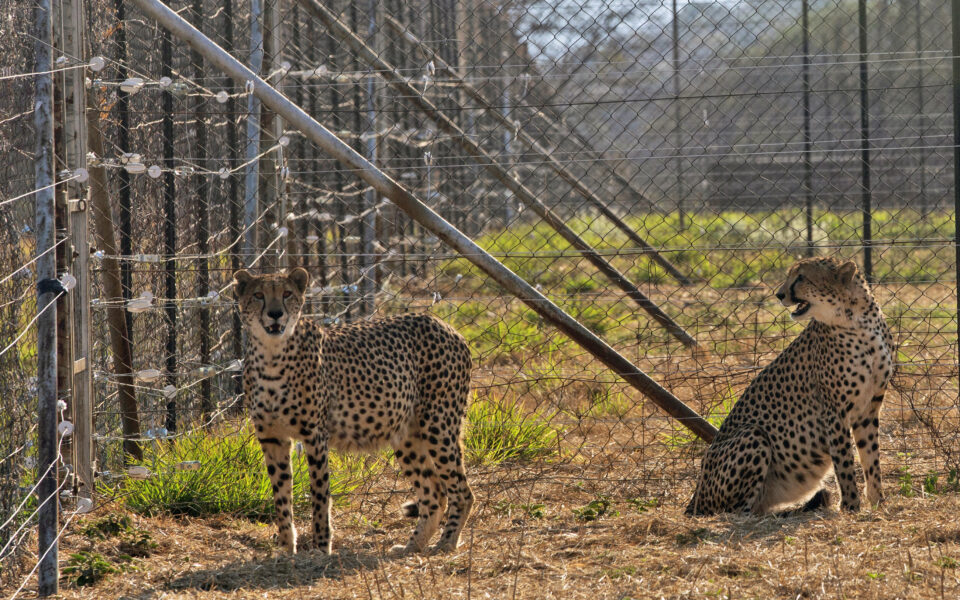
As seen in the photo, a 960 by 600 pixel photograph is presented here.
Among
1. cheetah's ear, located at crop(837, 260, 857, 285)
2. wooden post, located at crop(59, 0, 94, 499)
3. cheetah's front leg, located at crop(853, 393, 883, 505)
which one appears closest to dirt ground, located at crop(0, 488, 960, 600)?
cheetah's front leg, located at crop(853, 393, 883, 505)

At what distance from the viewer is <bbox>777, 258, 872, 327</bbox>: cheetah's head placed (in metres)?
4.42

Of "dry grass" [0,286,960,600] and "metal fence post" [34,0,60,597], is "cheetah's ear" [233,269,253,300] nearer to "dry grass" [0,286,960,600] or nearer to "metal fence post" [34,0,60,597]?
"metal fence post" [34,0,60,597]

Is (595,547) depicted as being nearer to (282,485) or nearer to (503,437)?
(282,485)

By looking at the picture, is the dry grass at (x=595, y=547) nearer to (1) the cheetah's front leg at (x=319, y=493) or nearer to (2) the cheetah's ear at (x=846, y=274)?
(1) the cheetah's front leg at (x=319, y=493)

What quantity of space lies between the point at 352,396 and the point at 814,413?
6.10 feet

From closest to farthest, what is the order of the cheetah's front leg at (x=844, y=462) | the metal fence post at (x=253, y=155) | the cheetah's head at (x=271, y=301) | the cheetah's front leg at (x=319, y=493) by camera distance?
the cheetah's head at (x=271, y=301)
the cheetah's front leg at (x=319, y=493)
the cheetah's front leg at (x=844, y=462)
the metal fence post at (x=253, y=155)

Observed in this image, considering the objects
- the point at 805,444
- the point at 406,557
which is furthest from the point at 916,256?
the point at 406,557

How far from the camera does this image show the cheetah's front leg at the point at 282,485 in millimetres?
4156

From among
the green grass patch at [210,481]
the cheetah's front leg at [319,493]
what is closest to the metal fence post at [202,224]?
the green grass patch at [210,481]

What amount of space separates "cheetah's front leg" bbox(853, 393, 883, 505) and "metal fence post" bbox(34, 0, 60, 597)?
121 inches

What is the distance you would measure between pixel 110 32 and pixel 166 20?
25.4 inches

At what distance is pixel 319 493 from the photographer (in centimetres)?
416

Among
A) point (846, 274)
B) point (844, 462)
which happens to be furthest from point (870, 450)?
point (846, 274)

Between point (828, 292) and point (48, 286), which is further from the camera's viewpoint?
point (828, 292)
